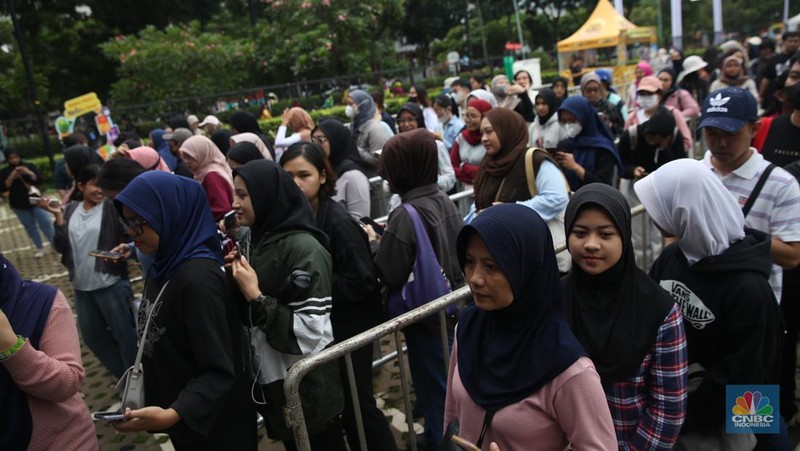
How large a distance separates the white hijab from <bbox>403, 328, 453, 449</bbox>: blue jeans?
1328 millimetres

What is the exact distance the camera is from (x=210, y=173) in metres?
4.39

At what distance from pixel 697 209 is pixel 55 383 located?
2.35 meters

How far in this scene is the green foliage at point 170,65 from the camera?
16.1 m

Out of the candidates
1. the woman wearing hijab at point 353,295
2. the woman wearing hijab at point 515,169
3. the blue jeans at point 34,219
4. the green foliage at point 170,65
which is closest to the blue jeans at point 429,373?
the woman wearing hijab at point 353,295

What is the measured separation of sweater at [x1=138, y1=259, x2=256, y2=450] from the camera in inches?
77.6

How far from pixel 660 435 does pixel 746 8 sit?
64.3m

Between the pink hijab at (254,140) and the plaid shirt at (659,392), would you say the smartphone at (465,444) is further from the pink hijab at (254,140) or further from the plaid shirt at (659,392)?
the pink hijab at (254,140)

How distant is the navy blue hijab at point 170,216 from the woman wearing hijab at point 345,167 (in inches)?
63.2

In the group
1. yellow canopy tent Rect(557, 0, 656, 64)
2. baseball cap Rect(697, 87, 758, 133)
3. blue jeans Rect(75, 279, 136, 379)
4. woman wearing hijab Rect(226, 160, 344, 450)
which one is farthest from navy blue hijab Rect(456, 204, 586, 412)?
yellow canopy tent Rect(557, 0, 656, 64)

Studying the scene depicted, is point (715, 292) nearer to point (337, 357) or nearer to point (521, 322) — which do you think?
point (521, 322)

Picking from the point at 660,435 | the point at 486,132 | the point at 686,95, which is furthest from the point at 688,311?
the point at 686,95

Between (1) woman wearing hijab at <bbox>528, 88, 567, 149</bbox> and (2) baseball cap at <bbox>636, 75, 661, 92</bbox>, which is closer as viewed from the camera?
(1) woman wearing hijab at <bbox>528, 88, 567, 149</bbox>

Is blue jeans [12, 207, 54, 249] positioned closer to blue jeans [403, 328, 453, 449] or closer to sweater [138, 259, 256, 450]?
sweater [138, 259, 256, 450]

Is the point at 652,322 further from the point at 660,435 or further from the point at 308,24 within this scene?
the point at 308,24
